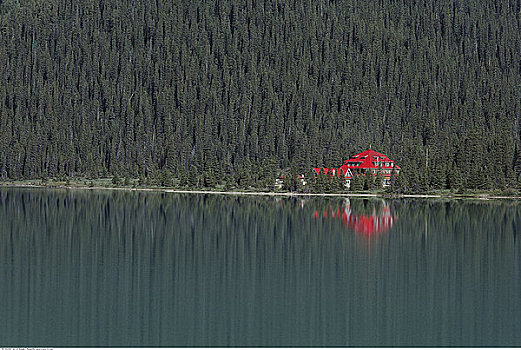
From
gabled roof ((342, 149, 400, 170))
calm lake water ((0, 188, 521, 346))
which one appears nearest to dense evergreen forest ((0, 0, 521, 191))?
gabled roof ((342, 149, 400, 170))

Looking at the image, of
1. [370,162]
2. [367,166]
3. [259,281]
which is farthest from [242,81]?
[259,281]

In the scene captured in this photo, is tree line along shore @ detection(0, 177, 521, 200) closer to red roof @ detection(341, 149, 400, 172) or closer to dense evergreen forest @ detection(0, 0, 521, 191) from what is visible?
dense evergreen forest @ detection(0, 0, 521, 191)

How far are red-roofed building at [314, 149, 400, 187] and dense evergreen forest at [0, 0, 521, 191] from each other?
10.7 meters

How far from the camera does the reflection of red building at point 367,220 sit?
2260 inches

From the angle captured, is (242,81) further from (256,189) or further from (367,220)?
(367,220)

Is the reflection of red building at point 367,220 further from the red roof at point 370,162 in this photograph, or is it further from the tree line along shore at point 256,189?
the red roof at point 370,162

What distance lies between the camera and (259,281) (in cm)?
3544

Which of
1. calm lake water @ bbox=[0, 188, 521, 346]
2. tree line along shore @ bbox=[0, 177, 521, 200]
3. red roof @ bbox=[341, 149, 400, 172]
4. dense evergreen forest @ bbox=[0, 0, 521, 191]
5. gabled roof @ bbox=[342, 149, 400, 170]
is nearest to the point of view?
calm lake water @ bbox=[0, 188, 521, 346]

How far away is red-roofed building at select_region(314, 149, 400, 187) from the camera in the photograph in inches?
4786

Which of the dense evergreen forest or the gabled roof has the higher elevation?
the dense evergreen forest

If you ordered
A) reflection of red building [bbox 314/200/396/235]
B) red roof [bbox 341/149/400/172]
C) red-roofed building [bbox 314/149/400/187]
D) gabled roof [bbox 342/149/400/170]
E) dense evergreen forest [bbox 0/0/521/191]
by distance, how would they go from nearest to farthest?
reflection of red building [bbox 314/200/396/235] → red-roofed building [bbox 314/149/400/187] → red roof [bbox 341/149/400/172] → gabled roof [bbox 342/149/400/170] → dense evergreen forest [bbox 0/0/521/191]

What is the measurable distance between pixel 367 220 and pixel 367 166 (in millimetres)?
62564

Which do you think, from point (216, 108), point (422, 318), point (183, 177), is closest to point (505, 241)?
point (422, 318)

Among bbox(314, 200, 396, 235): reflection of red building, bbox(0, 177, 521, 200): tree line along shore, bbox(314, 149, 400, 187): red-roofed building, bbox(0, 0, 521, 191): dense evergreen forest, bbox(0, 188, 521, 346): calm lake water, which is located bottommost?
bbox(0, 188, 521, 346): calm lake water
